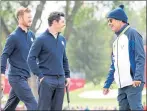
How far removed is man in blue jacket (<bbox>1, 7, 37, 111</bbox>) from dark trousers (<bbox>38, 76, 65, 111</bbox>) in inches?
15.7

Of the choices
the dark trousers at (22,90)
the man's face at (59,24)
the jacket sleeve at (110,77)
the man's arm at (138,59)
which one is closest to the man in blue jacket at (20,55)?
the dark trousers at (22,90)

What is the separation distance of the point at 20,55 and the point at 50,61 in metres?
0.63

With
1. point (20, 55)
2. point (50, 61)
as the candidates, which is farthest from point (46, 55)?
point (20, 55)

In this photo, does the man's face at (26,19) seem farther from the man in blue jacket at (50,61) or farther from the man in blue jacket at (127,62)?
the man in blue jacket at (127,62)

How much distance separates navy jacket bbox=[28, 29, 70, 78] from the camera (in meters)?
6.41

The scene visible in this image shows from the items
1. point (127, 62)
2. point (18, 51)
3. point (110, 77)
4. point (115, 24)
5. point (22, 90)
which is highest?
point (115, 24)

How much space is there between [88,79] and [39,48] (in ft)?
117

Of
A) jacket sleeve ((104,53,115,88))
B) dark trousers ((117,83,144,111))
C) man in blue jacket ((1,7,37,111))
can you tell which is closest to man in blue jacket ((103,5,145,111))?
dark trousers ((117,83,144,111))

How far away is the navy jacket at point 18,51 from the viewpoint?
6.82 metres

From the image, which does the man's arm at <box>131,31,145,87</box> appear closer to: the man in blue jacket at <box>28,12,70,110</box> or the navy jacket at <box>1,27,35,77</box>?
the man in blue jacket at <box>28,12,70,110</box>

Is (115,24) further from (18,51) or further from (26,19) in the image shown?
(18,51)

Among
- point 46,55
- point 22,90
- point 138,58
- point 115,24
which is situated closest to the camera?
point 138,58

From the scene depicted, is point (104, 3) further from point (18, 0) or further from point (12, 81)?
point (12, 81)

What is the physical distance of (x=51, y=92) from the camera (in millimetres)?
6523
